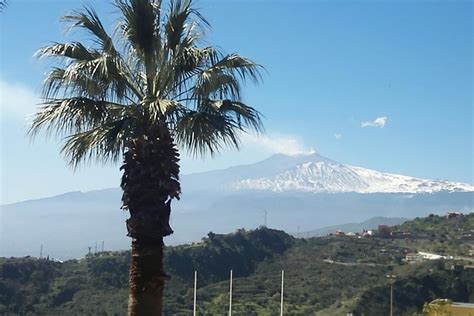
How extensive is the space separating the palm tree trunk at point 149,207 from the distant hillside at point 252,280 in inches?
845

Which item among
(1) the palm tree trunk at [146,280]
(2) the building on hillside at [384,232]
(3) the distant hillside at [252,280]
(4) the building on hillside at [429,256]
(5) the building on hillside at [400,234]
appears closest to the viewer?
(1) the palm tree trunk at [146,280]

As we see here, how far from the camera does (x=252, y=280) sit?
48250 millimetres

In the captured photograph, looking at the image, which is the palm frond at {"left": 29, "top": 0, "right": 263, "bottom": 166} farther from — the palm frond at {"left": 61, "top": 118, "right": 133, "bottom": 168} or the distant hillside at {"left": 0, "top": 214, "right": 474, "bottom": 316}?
the distant hillside at {"left": 0, "top": 214, "right": 474, "bottom": 316}

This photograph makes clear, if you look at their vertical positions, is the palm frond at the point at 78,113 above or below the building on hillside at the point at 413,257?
above

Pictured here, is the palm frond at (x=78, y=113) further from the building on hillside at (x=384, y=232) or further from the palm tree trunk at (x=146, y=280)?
the building on hillside at (x=384, y=232)

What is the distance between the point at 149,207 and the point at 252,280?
3776 cm

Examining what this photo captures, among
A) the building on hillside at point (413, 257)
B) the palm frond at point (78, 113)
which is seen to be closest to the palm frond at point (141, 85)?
the palm frond at point (78, 113)

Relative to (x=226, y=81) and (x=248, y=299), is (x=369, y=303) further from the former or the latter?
(x=226, y=81)

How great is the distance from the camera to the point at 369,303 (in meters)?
39.4

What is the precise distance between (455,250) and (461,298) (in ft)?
66.9

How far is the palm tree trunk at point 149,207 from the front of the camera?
11070 millimetres

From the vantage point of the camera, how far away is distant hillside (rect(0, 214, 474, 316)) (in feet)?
119

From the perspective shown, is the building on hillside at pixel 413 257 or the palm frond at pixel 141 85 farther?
the building on hillside at pixel 413 257

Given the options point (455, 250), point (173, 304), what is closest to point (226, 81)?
point (173, 304)
